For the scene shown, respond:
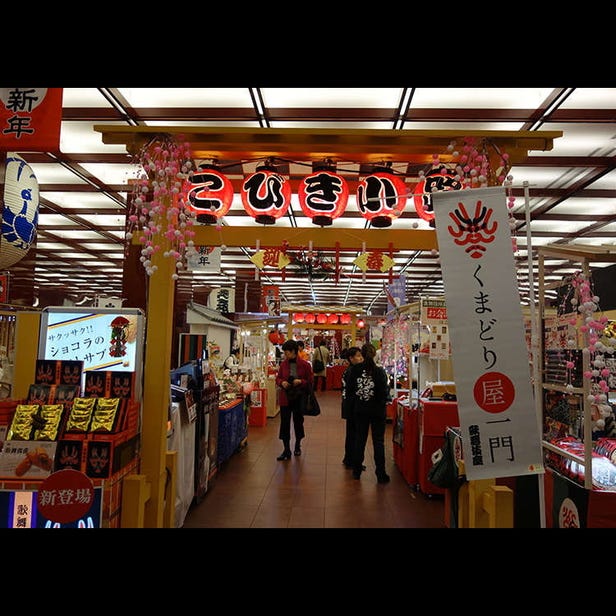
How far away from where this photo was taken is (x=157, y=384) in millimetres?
3730

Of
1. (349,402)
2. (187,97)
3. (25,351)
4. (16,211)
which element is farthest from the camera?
(349,402)

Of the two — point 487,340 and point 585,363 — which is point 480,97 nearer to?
point 585,363

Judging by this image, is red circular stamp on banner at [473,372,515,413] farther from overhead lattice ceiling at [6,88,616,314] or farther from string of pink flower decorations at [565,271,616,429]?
overhead lattice ceiling at [6,88,616,314]

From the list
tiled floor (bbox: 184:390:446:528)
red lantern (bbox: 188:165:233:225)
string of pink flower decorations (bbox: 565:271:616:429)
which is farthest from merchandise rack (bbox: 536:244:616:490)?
red lantern (bbox: 188:165:233:225)

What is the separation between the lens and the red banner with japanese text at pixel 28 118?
10.7 feet

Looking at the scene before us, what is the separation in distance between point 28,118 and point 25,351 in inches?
97.9

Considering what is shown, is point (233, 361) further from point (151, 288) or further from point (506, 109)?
point (506, 109)

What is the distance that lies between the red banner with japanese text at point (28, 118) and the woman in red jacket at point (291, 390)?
449 cm

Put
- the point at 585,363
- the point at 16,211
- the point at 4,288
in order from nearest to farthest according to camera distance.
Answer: the point at 585,363 < the point at 16,211 < the point at 4,288

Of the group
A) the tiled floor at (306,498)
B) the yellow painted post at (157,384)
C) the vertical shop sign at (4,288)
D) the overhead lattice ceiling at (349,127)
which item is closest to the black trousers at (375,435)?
the tiled floor at (306,498)

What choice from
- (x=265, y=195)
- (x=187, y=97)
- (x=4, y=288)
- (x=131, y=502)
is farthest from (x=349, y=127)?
(x=4, y=288)

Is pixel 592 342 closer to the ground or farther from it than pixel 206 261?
closer to the ground

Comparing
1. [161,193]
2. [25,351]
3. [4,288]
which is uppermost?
[161,193]

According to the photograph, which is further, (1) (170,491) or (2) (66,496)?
(1) (170,491)
